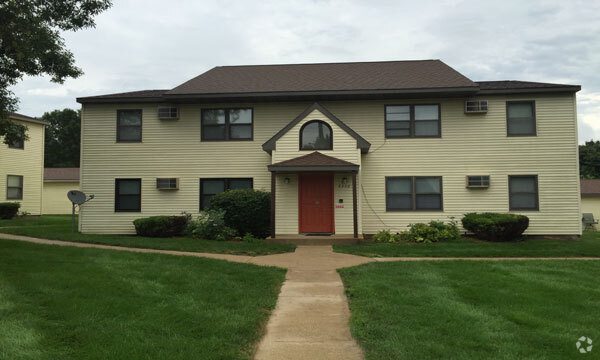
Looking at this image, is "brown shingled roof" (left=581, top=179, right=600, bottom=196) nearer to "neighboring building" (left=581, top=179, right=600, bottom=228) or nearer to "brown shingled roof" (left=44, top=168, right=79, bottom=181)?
"neighboring building" (left=581, top=179, right=600, bottom=228)

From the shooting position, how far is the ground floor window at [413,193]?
13.9 meters

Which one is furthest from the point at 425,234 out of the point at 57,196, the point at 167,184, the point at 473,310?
the point at 57,196

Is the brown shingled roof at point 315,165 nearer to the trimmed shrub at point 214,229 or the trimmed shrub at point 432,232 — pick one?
the trimmed shrub at point 214,229

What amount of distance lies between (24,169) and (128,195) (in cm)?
1283

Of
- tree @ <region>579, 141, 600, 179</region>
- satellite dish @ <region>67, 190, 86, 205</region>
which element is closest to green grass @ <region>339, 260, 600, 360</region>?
satellite dish @ <region>67, 190, 86, 205</region>

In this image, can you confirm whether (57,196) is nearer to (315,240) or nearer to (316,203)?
(316,203)

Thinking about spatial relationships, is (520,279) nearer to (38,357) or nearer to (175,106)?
(38,357)

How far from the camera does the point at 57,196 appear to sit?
30.3 m

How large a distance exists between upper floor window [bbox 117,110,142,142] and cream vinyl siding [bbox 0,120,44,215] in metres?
11.6

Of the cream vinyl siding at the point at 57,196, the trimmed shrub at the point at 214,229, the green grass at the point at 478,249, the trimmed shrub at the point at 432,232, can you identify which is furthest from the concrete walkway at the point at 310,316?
the cream vinyl siding at the point at 57,196

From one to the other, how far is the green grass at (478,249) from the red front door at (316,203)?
1.80m

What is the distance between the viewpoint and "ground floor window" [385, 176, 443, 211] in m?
13.9

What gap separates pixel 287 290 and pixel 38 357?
372 centimetres

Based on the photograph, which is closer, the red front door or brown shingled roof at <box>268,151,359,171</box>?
brown shingled roof at <box>268,151,359,171</box>
